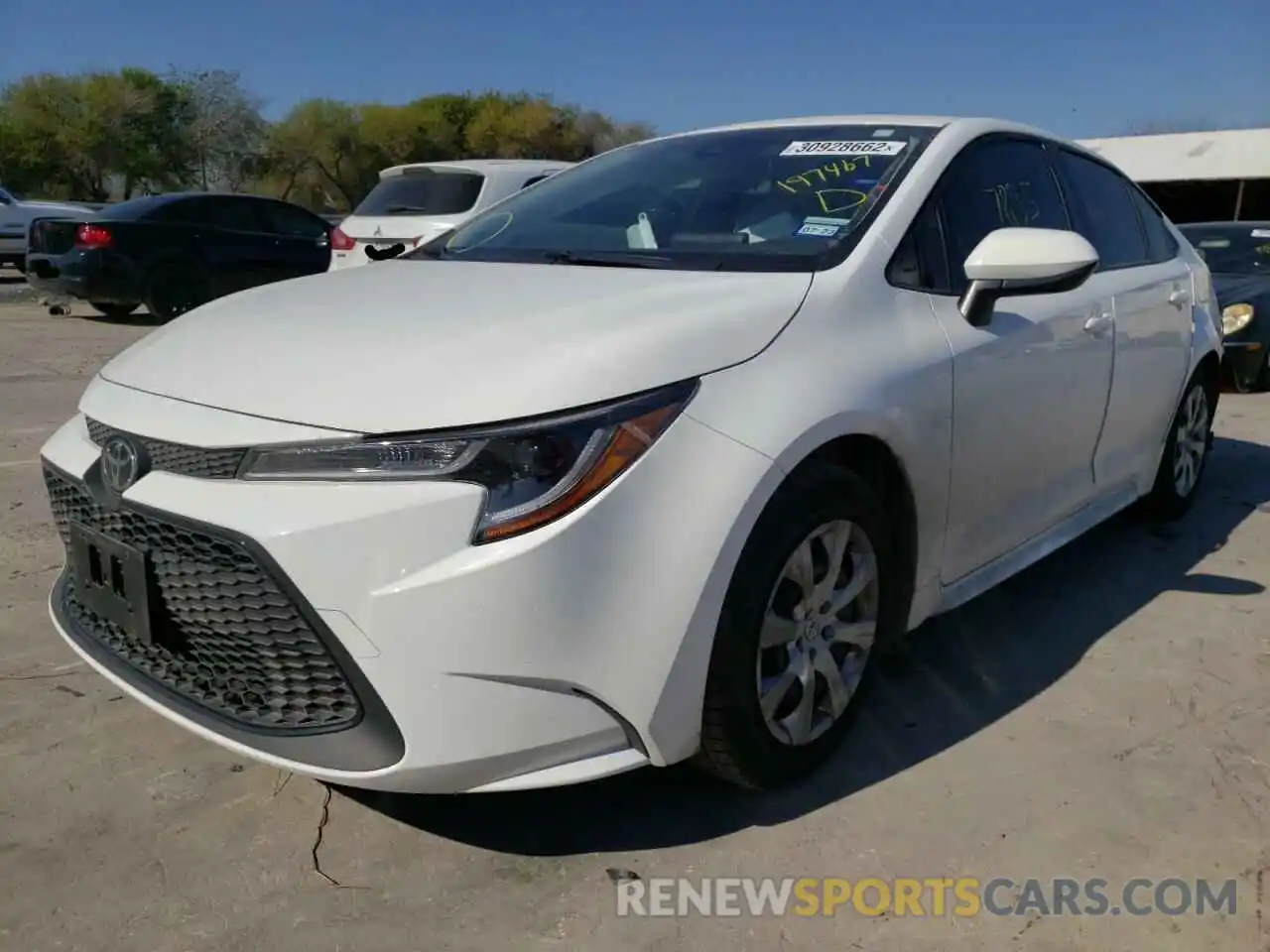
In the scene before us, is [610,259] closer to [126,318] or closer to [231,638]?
[231,638]

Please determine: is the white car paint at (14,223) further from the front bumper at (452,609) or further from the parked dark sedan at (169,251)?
the front bumper at (452,609)

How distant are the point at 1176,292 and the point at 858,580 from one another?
2.32 meters

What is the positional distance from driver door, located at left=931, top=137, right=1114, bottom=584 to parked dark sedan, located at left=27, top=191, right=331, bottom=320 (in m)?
8.66

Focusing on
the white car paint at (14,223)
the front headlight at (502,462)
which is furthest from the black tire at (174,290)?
the front headlight at (502,462)

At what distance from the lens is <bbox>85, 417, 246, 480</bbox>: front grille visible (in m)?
2.00

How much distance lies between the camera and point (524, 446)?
1927 mm

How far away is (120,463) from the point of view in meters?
2.17

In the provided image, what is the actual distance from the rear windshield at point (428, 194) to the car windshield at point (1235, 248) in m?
5.63

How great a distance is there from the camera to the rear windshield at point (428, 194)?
8.62m

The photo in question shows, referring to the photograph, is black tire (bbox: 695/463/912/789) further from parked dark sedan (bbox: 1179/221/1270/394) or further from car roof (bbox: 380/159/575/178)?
car roof (bbox: 380/159/575/178)

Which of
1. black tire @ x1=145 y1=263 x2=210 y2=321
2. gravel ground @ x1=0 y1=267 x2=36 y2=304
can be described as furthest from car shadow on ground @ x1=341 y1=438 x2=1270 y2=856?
gravel ground @ x1=0 y1=267 x2=36 y2=304

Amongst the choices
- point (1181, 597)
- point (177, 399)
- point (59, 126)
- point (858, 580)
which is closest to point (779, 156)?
point (858, 580)

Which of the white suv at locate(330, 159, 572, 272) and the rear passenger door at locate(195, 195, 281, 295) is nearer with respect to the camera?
the white suv at locate(330, 159, 572, 272)

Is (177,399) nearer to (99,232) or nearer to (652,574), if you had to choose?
(652,574)
